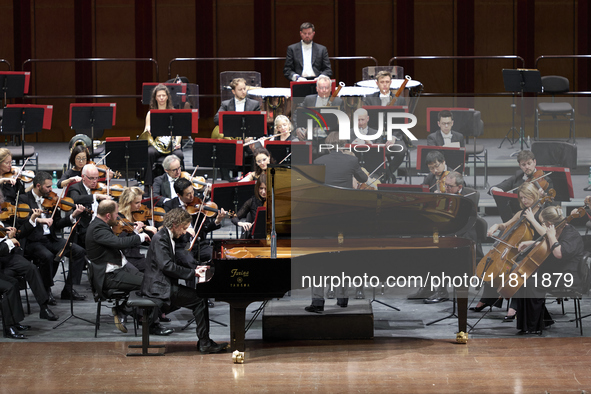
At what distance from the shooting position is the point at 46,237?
252 inches

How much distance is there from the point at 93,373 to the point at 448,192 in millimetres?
2772

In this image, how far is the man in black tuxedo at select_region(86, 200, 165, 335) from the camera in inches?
223

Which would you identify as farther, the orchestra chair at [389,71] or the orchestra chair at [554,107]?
the orchestra chair at [554,107]

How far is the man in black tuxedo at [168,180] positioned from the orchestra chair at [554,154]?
293cm

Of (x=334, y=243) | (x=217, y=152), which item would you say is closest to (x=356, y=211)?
(x=334, y=243)

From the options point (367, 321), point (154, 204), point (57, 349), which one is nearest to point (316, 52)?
point (154, 204)

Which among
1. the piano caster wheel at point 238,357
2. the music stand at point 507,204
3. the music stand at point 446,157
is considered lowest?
the piano caster wheel at point 238,357

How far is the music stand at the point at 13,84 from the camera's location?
873cm

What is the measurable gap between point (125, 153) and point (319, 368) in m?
3.01

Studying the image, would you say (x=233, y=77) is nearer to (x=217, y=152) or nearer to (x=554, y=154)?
(x=217, y=152)

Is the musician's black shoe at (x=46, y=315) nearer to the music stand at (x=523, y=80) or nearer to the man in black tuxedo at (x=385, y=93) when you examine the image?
the man in black tuxedo at (x=385, y=93)

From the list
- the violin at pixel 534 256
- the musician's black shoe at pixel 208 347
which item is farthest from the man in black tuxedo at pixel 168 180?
the violin at pixel 534 256

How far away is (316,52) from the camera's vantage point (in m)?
9.03

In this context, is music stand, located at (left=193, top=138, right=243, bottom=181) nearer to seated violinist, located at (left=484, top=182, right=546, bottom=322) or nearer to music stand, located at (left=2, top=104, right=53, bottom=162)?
music stand, located at (left=2, top=104, right=53, bottom=162)
